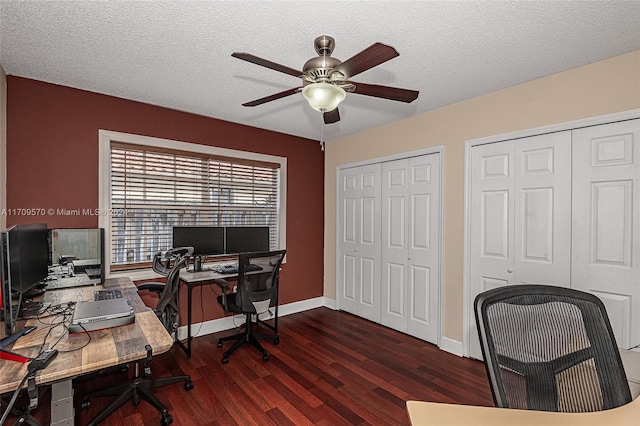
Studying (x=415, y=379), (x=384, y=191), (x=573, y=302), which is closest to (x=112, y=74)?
(x=384, y=191)

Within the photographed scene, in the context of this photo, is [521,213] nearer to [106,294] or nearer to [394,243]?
[394,243]

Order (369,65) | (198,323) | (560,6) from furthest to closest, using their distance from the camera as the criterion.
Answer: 1. (198,323)
2. (560,6)
3. (369,65)

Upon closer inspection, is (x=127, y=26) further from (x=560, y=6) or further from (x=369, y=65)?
(x=560, y=6)

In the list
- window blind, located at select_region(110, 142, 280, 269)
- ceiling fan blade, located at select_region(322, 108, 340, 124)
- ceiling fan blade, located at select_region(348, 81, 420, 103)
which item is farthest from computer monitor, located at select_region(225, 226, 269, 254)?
ceiling fan blade, located at select_region(348, 81, 420, 103)

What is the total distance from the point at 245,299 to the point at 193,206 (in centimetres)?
133

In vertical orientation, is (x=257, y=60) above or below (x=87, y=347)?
above

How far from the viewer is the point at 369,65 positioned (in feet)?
5.16

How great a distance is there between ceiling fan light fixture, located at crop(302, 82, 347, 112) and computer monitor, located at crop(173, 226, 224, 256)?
230 centimetres

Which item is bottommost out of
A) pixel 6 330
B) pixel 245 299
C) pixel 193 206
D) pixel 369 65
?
pixel 245 299

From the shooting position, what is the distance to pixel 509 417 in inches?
40.6

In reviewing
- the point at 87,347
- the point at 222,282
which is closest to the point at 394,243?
the point at 222,282

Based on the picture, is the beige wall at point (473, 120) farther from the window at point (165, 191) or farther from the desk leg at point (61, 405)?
the desk leg at point (61, 405)

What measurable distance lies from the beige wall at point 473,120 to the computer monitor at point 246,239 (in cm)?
126

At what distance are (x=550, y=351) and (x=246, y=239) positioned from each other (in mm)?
3153
